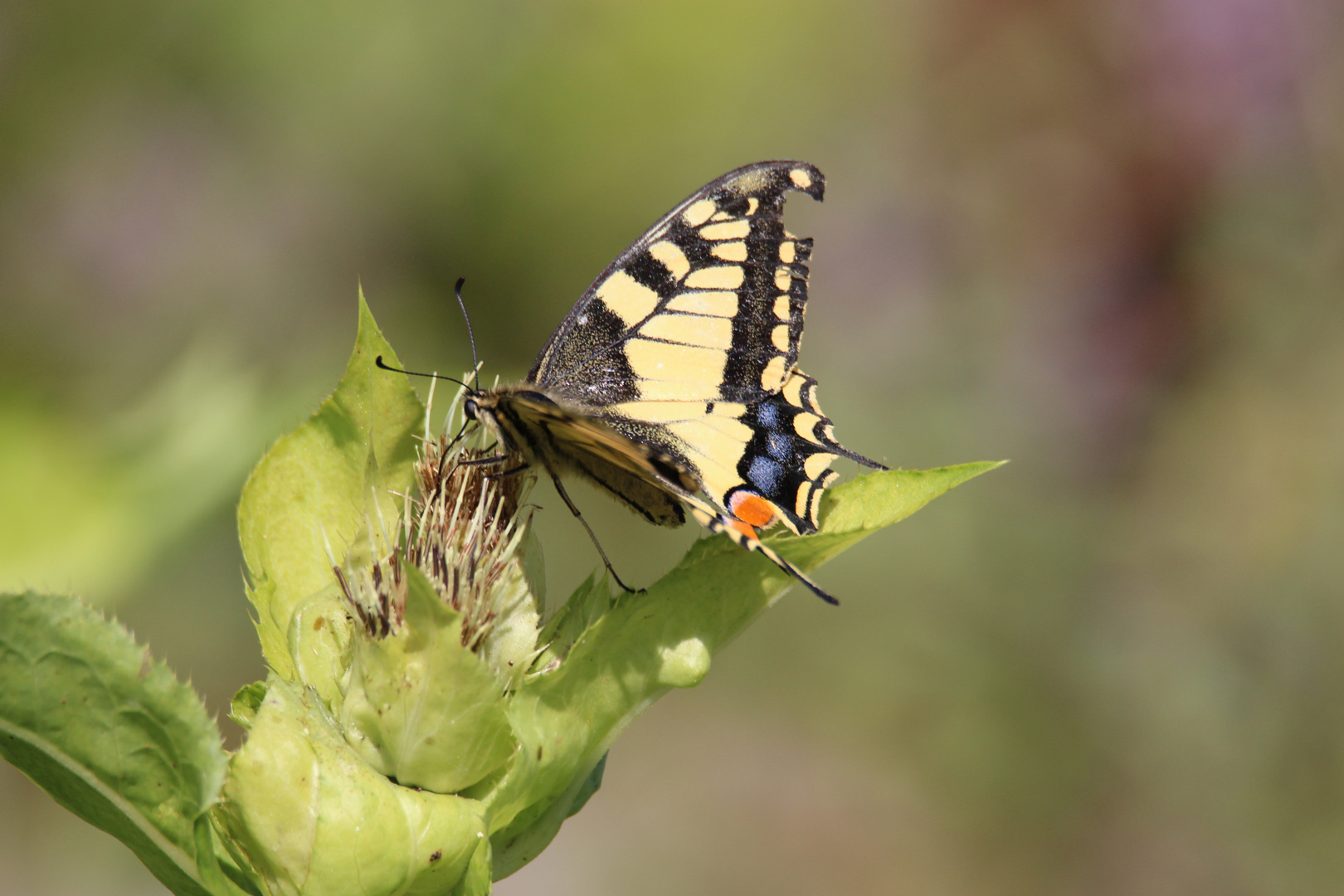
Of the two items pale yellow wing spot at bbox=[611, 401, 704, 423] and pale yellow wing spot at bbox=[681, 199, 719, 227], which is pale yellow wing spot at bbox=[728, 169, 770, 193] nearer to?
pale yellow wing spot at bbox=[681, 199, 719, 227]

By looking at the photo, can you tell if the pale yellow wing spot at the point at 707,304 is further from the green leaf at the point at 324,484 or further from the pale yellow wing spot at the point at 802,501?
the green leaf at the point at 324,484

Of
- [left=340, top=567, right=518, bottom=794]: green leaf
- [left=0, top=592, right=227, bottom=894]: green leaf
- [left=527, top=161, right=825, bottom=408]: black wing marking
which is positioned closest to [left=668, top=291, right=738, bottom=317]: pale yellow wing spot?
[left=527, top=161, right=825, bottom=408]: black wing marking

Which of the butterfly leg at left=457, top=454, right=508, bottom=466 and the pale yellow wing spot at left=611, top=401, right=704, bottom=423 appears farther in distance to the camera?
the pale yellow wing spot at left=611, top=401, right=704, bottom=423

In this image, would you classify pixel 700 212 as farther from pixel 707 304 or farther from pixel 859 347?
pixel 859 347

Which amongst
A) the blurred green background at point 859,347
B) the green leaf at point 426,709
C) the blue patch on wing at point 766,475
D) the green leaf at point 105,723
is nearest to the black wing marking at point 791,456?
the blue patch on wing at point 766,475

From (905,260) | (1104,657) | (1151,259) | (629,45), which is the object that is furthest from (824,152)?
(1104,657)

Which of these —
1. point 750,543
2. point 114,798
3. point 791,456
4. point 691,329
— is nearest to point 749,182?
point 691,329

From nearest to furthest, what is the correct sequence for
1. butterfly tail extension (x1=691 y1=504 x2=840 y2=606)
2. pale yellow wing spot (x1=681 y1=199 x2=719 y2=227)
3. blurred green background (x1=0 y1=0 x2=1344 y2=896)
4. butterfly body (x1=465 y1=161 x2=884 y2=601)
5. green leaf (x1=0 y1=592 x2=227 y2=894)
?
green leaf (x1=0 y1=592 x2=227 y2=894)
butterfly tail extension (x1=691 y1=504 x2=840 y2=606)
butterfly body (x1=465 y1=161 x2=884 y2=601)
pale yellow wing spot (x1=681 y1=199 x2=719 y2=227)
blurred green background (x1=0 y1=0 x2=1344 y2=896)
